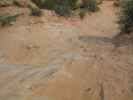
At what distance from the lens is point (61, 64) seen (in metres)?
5.09

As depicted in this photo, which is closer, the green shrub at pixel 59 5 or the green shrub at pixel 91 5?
the green shrub at pixel 59 5

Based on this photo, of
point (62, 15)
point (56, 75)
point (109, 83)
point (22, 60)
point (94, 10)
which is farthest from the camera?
point (94, 10)

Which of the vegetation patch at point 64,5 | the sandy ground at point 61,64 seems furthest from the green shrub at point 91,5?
the sandy ground at point 61,64

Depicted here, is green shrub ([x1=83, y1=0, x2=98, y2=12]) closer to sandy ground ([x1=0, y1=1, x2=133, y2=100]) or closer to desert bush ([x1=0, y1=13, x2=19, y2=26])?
sandy ground ([x1=0, y1=1, x2=133, y2=100])

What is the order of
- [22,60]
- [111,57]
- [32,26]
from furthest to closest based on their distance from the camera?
[32,26] → [22,60] → [111,57]

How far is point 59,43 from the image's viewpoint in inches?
261

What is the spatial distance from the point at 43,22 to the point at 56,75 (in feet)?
12.2

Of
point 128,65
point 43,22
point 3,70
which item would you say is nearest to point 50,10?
point 43,22

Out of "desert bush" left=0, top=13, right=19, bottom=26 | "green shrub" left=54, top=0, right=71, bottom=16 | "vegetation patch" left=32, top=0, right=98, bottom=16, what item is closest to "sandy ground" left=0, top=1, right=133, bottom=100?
"desert bush" left=0, top=13, right=19, bottom=26

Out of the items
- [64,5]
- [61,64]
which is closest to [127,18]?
[61,64]

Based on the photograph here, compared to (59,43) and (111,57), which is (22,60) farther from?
(111,57)

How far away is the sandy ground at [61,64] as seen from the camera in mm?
4113

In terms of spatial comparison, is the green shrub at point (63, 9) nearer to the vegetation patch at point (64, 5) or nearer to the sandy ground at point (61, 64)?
the vegetation patch at point (64, 5)

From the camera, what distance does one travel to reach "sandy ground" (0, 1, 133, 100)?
13.5 ft
